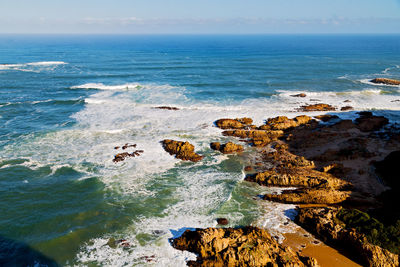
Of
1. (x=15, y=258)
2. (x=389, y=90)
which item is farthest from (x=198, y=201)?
(x=389, y=90)

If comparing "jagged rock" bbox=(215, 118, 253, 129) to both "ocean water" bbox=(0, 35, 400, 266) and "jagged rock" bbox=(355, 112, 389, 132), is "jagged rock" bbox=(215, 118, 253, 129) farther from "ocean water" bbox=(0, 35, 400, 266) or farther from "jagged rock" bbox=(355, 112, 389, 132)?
"jagged rock" bbox=(355, 112, 389, 132)

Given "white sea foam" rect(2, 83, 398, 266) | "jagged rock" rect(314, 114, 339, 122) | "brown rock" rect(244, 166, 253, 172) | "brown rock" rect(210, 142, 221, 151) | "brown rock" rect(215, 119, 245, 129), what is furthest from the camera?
"jagged rock" rect(314, 114, 339, 122)

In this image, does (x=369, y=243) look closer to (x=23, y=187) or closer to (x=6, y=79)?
(x=23, y=187)

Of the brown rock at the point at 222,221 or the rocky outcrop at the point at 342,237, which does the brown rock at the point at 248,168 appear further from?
the brown rock at the point at 222,221

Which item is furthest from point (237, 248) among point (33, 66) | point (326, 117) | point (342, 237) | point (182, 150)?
point (33, 66)

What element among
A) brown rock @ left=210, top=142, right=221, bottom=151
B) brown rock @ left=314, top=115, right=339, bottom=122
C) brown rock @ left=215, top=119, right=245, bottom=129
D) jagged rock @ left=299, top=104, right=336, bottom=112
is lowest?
brown rock @ left=210, top=142, right=221, bottom=151

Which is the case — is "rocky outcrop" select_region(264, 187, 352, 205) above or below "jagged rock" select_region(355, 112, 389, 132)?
below

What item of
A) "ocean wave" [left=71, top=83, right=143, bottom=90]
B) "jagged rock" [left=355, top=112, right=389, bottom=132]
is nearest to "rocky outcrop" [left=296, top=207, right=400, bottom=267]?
"jagged rock" [left=355, top=112, right=389, bottom=132]
